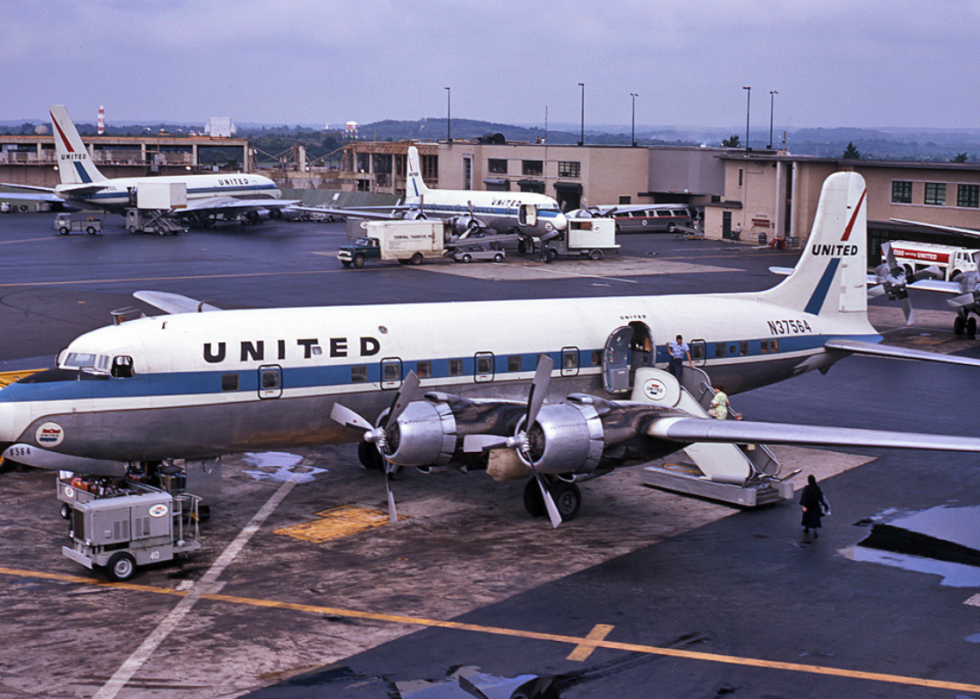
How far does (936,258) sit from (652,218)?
4416 centimetres

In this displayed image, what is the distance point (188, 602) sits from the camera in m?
18.3

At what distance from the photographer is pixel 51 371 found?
69.9 feet

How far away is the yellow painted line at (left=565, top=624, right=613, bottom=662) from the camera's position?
16.2m

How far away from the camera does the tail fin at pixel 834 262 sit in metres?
30.4

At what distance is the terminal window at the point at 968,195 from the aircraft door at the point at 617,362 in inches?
2179

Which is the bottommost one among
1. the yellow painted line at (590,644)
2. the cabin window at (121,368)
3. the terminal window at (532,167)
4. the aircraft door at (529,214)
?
the yellow painted line at (590,644)

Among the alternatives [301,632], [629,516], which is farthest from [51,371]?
[629,516]

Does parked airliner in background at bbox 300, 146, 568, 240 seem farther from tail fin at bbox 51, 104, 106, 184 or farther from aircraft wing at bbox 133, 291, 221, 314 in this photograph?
aircraft wing at bbox 133, 291, 221, 314

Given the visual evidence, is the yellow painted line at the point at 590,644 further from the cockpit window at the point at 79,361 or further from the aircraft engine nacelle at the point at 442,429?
the cockpit window at the point at 79,361

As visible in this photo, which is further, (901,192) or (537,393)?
(901,192)

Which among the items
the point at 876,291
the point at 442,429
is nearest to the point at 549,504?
the point at 442,429

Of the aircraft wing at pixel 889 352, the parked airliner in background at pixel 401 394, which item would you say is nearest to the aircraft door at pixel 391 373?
the parked airliner in background at pixel 401 394

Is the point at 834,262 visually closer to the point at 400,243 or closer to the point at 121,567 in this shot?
the point at 121,567

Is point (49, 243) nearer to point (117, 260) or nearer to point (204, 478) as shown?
point (117, 260)
